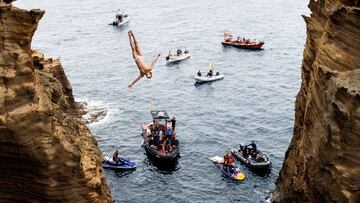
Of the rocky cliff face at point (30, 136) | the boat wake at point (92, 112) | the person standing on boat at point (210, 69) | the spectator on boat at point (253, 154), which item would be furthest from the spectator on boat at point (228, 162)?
the person standing on boat at point (210, 69)

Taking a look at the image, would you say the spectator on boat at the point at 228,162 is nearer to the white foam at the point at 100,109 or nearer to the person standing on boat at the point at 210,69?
the white foam at the point at 100,109

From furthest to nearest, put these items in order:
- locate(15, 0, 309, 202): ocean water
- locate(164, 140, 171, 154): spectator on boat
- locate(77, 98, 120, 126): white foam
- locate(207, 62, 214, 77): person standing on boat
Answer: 1. locate(207, 62, 214, 77): person standing on boat
2. locate(77, 98, 120, 126): white foam
3. locate(164, 140, 171, 154): spectator on boat
4. locate(15, 0, 309, 202): ocean water

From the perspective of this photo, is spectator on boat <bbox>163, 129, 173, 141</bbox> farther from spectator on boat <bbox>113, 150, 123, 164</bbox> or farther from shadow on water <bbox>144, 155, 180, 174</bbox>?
spectator on boat <bbox>113, 150, 123, 164</bbox>

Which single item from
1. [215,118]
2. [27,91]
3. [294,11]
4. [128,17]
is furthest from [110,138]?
[294,11]

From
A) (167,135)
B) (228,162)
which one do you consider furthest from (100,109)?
(228,162)

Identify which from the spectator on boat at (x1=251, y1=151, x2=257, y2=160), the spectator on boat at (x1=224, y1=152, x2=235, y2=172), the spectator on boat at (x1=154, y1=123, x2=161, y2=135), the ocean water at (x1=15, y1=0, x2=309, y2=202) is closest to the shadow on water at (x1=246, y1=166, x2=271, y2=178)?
the ocean water at (x1=15, y1=0, x2=309, y2=202)

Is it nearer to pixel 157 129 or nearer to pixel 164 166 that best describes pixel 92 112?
pixel 157 129
